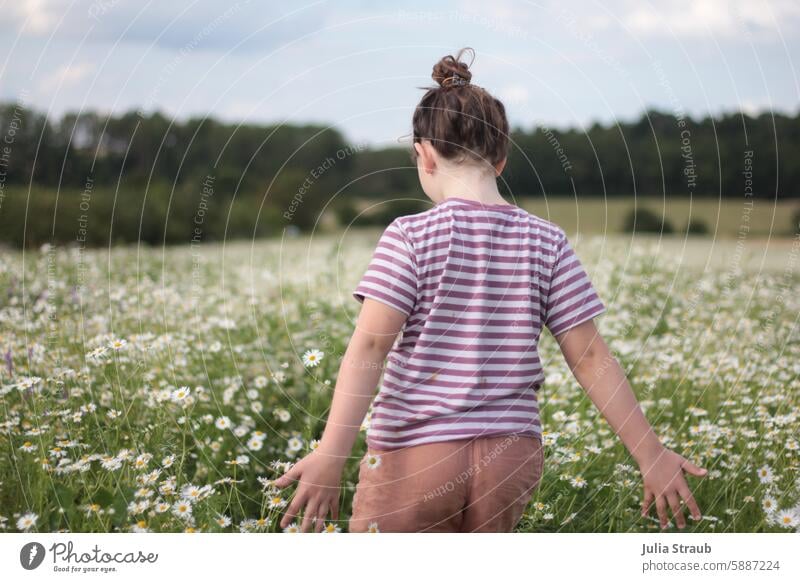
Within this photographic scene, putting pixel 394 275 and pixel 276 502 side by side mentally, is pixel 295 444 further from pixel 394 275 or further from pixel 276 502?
pixel 394 275

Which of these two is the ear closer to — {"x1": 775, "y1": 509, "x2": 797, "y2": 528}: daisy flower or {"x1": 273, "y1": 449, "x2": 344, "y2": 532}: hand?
{"x1": 273, "y1": 449, "x2": 344, "y2": 532}: hand

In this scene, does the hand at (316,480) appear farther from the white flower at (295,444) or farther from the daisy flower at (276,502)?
the white flower at (295,444)

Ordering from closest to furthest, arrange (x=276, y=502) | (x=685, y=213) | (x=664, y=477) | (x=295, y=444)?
1. (x=664, y=477)
2. (x=276, y=502)
3. (x=295, y=444)
4. (x=685, y=213)

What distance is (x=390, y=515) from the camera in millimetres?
2227

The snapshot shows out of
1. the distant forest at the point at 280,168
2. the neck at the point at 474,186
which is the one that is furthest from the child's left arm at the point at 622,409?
the distant forest at the point at 280,168

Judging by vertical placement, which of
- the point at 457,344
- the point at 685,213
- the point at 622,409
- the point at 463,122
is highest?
the point at 685,213

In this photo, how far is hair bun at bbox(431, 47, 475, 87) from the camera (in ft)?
7.30

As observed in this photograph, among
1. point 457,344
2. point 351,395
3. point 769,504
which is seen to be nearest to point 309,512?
point 351,395

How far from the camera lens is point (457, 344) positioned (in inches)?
82.3

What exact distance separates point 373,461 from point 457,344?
1.28 ft

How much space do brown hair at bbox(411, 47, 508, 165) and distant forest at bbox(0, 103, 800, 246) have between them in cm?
28
